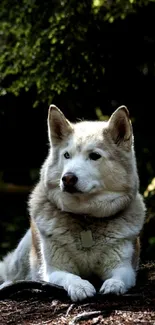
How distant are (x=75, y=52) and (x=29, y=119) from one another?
310 cm

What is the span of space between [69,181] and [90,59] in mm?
4057

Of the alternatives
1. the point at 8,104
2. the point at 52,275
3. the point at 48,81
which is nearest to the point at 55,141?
the point at 52,275

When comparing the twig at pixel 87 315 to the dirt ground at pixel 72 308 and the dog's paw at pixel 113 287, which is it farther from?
the dog's paw at pixel 113 287

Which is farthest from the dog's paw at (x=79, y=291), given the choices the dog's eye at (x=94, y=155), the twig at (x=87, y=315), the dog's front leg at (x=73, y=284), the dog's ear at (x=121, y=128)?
the dog's ear at (x=121, y=128)

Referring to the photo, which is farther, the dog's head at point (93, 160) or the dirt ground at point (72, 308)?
the dog's head at point (93, 160)

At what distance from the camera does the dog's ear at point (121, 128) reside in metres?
6.07

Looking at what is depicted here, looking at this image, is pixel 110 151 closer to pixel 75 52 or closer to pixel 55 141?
pixel 55 141

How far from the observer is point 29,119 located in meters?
12.4

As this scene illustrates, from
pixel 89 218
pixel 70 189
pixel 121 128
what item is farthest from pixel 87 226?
pixel 121 128

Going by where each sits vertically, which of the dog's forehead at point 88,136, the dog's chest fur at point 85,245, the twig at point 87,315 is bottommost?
the twig at point 87,315

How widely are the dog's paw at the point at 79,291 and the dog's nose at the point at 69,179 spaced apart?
2.36ft

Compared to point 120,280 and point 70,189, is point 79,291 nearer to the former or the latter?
point 120,280

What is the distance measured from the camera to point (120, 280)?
18.6ft

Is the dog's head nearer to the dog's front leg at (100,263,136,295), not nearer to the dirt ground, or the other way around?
the dog's front leg at (100,263,136,295)
